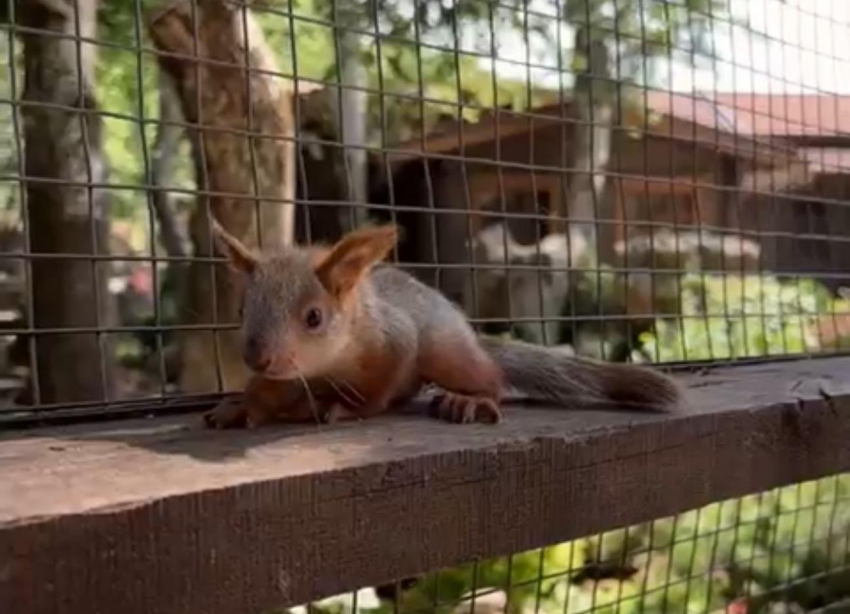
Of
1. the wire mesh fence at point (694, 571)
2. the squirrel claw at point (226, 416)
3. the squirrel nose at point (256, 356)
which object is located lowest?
the wire mesh fence at point (694, 571)

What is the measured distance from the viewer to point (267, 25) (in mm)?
3275

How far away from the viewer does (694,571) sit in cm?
304

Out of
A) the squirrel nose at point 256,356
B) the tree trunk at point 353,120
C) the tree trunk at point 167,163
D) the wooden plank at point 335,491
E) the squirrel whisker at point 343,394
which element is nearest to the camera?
the wooden plank at point 335,491

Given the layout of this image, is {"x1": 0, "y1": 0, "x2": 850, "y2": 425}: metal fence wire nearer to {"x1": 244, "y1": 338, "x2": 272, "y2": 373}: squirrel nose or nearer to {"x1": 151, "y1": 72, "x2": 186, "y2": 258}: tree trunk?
{"x1": 151, "y1": 72, "x2": 186, "y2": 258}: tree trunk

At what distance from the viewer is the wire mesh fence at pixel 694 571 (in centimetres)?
283

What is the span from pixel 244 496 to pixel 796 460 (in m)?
0.89

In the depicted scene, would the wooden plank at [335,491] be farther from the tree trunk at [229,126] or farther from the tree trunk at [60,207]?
the tree trunk at [229,126]

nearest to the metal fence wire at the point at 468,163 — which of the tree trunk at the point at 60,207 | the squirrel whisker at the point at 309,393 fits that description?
the tree trunk at the point at 60,207

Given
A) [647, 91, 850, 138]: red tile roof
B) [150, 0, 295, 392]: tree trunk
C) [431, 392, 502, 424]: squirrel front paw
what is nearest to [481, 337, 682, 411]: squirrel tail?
[431, 392, 502, 424]: squirrel front paw

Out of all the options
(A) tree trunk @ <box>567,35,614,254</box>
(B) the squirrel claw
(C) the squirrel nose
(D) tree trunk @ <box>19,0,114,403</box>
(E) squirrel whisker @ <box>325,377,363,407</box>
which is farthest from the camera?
(D) tree trunk @ <box>19,0,114,403</box>

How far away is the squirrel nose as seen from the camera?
1.51m

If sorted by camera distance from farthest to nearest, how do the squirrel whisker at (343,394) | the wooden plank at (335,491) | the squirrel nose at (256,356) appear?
the squirrel whisker at (343,394), the squirrel nose at (256,356), the wooden plank at (335,491)

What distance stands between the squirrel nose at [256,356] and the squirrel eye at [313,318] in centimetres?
8

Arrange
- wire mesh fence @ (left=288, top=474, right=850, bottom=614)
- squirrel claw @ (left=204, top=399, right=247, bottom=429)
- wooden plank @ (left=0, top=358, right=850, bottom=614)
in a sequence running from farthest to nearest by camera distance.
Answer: wire mesh fence @ (left=288, top=474, right=850, bottom=614)
squirrel claw @ (left=204, top=399, right=247, bottom=429)
wooden plank @ (left=0, top=358, right=850, bottom=614)
